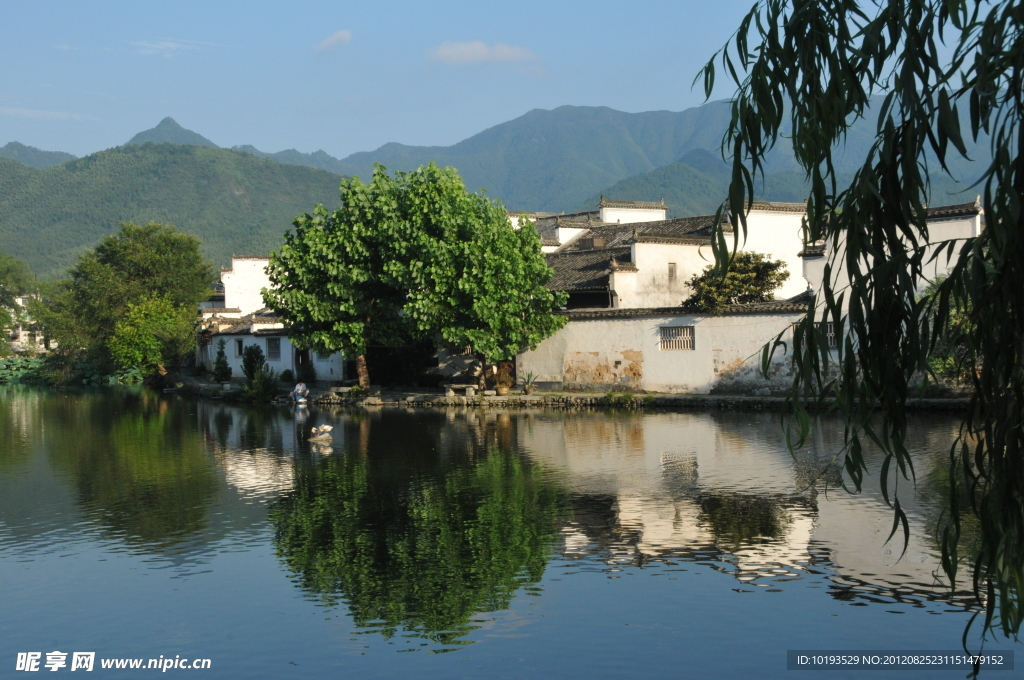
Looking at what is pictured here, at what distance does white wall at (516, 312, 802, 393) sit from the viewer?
28891 mm

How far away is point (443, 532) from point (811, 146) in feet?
30.1

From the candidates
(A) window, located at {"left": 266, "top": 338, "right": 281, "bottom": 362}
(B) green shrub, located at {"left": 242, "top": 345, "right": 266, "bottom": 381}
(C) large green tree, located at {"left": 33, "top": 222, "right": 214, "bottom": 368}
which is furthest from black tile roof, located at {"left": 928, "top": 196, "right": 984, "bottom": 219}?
(C) large green tree, located at {"left": 33, "top": 222, "right": 214, "bottom": 368}

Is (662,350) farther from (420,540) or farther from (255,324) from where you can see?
(255,324)

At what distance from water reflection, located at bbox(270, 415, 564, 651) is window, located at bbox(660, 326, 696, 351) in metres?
11.0

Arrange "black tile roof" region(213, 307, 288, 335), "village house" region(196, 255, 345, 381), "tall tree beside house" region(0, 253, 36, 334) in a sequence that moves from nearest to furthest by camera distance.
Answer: "village house" region(196, 255, 345, 381) < "black tile roof" region(213, 307, 288, 335) < "tall tree beside house" region(0, 253, 36, 334)

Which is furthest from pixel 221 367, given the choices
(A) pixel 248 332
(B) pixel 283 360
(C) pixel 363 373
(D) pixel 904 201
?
(D) pixel 904 201

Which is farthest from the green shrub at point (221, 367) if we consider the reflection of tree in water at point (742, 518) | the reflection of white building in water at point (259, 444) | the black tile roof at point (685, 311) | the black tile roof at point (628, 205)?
the reflection of tree in water at point (742, 518)

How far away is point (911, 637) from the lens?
340 inches

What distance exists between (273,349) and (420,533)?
29.6m

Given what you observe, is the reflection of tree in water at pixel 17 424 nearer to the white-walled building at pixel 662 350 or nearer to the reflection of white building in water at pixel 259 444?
the reflection of white building in water at pixel 259 444

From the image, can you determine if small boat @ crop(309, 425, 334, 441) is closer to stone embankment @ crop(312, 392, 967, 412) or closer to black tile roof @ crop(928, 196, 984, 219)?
stone embankment @ crop(312, 392, 967, 412)

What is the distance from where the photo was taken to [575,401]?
100 feet

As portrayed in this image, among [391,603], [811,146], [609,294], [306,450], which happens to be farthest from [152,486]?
[609,294]

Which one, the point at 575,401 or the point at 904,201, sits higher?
the point at 904,201
